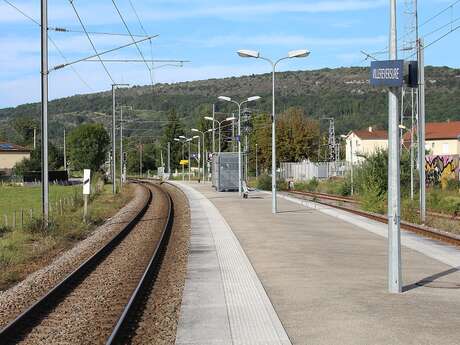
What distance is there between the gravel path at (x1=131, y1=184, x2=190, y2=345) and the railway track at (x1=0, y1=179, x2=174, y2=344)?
164 millimetres

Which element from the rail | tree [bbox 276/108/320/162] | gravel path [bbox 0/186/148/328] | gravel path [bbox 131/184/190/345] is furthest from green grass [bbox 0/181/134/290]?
tree [bbox 276/108/320/162]

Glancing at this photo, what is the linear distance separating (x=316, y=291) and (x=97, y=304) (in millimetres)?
3624

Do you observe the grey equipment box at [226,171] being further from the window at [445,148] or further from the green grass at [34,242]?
the window at [445,148]

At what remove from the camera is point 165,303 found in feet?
38.0

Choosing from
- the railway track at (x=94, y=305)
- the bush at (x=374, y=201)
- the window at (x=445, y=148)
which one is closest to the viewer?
the railway track at (x=94, y=305)

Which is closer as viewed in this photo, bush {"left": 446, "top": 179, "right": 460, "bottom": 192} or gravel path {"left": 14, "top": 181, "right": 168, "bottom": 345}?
gravel path {"left": 14, "top": 181, "right": 168, "bottom": 345}

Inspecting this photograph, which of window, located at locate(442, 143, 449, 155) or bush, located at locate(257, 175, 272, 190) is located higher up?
window, located at locate(442, 143, 449, 155)

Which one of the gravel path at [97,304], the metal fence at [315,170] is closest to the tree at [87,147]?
the metal fence at [315,170]

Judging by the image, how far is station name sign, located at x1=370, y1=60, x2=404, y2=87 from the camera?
10891 millimetres

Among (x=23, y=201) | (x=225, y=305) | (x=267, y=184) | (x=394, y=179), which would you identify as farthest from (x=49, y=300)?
(x=267, y=184)

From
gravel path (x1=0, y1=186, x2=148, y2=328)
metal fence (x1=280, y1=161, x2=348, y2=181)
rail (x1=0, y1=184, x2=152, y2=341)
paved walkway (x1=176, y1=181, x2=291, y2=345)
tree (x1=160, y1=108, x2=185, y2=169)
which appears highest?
tree (x1=160, y1=108, x2=185, y2=169)

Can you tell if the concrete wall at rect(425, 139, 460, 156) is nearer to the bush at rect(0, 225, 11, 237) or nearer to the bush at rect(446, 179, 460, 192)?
the bush at rect(446, 179, 460, 192)

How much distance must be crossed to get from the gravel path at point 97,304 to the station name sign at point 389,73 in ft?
17.7

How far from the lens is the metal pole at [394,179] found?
11.3 metres
